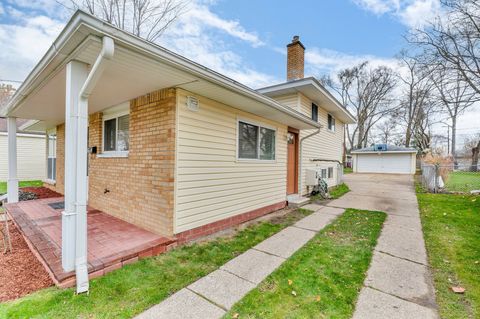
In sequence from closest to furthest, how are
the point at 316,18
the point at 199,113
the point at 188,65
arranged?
the point at 188,65 < the point at 199,113 < the point at 316,18

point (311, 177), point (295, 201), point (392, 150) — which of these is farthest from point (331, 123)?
point (392, 150)

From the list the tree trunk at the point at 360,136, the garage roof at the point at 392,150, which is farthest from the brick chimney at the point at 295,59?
the tree trunk at the point at 360,136

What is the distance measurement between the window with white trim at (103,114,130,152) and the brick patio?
1556 mm

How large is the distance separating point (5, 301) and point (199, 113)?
342 centimetres

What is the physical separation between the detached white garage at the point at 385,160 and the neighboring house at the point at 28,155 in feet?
85.8

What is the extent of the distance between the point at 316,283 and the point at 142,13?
542 inches

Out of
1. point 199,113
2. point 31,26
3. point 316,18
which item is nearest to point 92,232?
point 199,113

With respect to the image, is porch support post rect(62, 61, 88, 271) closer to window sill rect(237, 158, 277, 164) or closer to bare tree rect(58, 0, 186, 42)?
window sill rect(237, 158, 277, 164)

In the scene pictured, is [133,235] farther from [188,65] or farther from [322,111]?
[322,111]

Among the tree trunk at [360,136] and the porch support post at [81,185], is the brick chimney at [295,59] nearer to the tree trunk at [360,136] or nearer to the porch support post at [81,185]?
the porch support post at [81,185]

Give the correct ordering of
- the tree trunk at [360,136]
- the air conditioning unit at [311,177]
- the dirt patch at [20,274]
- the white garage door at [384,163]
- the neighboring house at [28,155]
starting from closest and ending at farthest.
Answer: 1. the dirt patch at [20,274]
2. the air conditioning unit at [311,177]
3. the neighboring house at [28,155]
4. the white garage door at [384,163]
5. the tree trunk at [360,136]

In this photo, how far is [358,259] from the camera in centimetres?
353

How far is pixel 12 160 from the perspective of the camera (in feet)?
21.0

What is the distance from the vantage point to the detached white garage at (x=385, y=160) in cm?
2128
